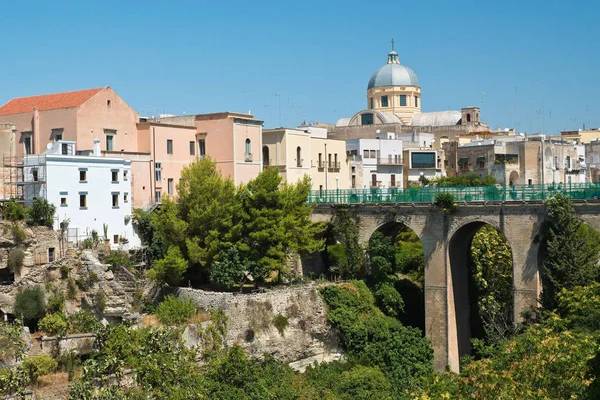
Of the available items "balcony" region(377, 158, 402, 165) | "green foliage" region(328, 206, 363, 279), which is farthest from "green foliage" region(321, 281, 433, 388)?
"balcony" region(377, 158, 402, 165)

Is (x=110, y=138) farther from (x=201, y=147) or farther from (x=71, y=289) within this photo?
(x=71, y=289)

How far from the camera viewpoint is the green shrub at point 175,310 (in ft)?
127

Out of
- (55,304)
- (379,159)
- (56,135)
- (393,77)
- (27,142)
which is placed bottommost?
(55,304)

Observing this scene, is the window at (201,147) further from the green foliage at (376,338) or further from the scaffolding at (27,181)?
the green foliage at (376,338)

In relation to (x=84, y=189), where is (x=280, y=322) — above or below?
below

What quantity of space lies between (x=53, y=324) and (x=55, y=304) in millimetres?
1999

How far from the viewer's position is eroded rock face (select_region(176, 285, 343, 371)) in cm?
3947

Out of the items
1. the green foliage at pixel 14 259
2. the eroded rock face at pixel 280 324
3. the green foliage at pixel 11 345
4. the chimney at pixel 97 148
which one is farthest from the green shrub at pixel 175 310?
the chimney at pixel 97 148

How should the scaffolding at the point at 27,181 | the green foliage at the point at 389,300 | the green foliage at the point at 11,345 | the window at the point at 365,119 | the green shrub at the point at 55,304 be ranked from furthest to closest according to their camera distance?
the window at the point at 365,119, the green foliage at the point at 389,300, the scaffolding at the point at 27,181, the green shrub at the point at 55,304, the green foliage at the point at 11,345

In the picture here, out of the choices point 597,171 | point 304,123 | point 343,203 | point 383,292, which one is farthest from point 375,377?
point 597,171

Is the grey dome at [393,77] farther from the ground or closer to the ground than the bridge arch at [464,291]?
farther from the ground

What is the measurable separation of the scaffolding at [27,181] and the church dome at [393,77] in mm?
54232

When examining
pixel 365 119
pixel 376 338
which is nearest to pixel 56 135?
pixel 376 338

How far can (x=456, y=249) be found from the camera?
46188mm
